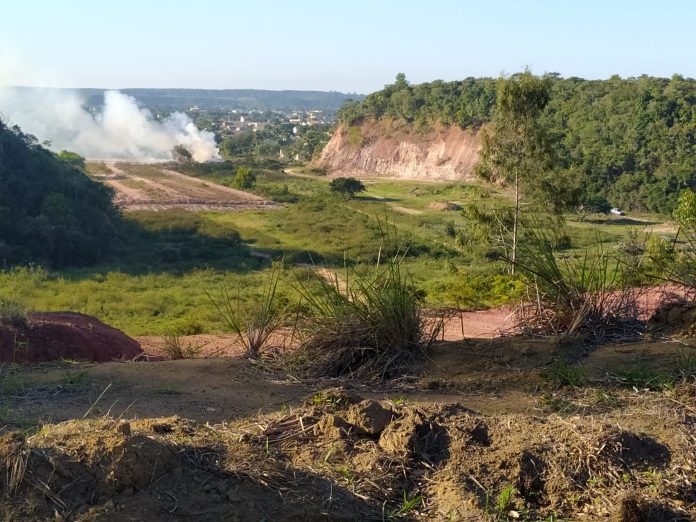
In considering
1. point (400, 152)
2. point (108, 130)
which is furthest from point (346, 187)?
point (108, 130)

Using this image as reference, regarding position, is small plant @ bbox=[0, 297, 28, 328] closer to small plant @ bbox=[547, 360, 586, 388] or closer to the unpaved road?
small plant @ bbox=[547, 360, 586, 388]

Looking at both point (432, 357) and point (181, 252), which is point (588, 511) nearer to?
point (432, 357)

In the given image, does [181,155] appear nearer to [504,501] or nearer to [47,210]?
[47,210]

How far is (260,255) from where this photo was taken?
2666 centimetres

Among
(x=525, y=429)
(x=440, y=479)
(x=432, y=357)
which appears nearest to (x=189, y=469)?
(x=440, y=479)

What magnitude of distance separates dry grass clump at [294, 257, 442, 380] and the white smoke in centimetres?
7320

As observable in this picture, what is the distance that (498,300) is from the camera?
618 inches

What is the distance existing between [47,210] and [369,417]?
25.2 metres

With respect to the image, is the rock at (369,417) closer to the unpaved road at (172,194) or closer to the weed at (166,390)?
the weed at (166,390)

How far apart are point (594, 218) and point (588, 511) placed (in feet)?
117

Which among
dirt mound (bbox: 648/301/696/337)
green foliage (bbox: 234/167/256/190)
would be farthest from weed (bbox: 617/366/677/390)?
green foliage (bbox: 234/167/256/190)

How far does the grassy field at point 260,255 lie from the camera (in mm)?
16234

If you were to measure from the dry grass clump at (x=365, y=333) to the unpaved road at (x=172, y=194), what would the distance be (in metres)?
34.9

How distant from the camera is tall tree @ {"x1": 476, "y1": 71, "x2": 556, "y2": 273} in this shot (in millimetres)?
15078
